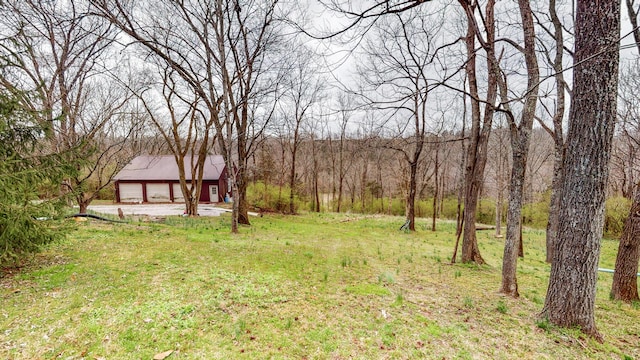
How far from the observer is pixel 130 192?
878 inches

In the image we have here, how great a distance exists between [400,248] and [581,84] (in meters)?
6.36

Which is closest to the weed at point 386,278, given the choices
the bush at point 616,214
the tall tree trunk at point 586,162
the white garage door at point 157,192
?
the tall tree trunk at point 586,162

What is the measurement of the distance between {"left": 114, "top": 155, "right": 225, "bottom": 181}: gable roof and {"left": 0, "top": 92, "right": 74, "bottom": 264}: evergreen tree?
17.4 meters

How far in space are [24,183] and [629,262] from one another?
931 centimetres

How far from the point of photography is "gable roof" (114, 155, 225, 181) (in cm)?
2216

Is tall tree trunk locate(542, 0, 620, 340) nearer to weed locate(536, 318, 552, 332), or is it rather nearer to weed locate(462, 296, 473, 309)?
weed locate(536, 318, 552, 332)

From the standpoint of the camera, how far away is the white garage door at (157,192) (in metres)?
22.3

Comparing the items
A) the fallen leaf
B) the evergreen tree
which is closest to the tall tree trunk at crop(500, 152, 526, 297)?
the fallen leaf

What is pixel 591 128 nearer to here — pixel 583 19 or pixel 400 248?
pixel 583 19

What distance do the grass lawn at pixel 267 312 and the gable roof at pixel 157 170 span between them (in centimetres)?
1764

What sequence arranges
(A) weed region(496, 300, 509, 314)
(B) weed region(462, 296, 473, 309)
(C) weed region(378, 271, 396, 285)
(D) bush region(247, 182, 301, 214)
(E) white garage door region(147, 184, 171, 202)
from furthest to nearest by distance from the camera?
(E) white garage door region(147, 184, 171, 202)
(D) bush region(247, 182, 301, 214)
(C) weed region(378, 271, 396, 285)
(B) weed region(462, 296, 473, 309)
(A) weed region(496, 300, 509, 314)

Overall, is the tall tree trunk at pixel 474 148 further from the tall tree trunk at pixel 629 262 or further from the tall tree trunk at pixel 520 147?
the tall tree trunk at pixel 629 262

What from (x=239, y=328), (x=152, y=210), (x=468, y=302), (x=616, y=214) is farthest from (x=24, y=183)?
(x=616, y=214)

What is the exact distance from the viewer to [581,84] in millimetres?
2750
